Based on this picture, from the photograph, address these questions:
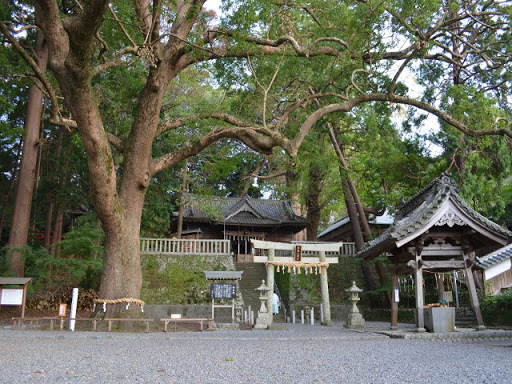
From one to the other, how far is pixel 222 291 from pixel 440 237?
6.84 meters

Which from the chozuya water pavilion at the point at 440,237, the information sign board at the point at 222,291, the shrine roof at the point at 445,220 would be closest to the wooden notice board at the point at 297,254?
the information sign board at the point at 222,291

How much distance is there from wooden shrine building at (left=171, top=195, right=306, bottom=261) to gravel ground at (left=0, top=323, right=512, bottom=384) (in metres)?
17.1

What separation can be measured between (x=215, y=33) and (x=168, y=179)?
40.9ft

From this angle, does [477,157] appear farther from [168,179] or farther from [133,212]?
[168,179]

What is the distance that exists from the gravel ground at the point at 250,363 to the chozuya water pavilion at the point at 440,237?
2.27 m

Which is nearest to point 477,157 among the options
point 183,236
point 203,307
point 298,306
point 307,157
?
point 307,157

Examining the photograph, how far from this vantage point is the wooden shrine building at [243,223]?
25.5m

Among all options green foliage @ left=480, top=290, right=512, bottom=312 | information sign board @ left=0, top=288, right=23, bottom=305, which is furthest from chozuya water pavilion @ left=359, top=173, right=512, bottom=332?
information sign board @ left=0, top=288, right=23, bottom=305

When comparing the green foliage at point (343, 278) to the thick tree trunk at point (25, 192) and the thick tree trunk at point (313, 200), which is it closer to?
the thick tree trunk at point (313, 200)

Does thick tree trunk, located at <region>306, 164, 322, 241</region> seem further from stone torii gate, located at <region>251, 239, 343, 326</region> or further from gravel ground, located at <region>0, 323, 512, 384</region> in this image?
gravel ground, located at <region>0, 323, 512, 384</region>

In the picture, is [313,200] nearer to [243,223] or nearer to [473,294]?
[243,223]

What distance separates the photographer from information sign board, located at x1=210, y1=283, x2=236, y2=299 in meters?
13.1

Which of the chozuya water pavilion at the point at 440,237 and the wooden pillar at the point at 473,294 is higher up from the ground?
the chozuya water pavilion at the point at 440,237

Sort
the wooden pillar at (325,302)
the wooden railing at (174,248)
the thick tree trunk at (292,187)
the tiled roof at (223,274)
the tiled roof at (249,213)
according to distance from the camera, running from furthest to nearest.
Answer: the tiled roof at (249,213) → the thick tree trunk at (292,187) → the wooden railing at (174,248) → the wooden pillar at (325,302) → the tiled roof at (223,274)
